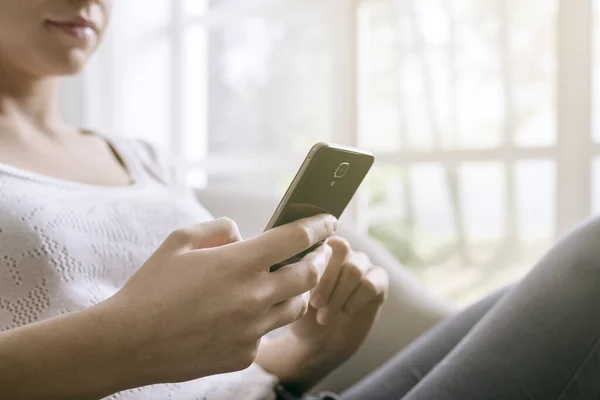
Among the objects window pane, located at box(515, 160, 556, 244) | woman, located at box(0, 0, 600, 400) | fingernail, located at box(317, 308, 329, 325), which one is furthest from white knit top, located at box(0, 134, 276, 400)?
window pane, located at box(515, 160, 556, 244)

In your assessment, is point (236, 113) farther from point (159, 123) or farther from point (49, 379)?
point (49, 379)

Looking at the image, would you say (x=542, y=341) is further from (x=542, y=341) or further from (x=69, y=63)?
(x=69, y=63)

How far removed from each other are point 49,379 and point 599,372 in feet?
1.74

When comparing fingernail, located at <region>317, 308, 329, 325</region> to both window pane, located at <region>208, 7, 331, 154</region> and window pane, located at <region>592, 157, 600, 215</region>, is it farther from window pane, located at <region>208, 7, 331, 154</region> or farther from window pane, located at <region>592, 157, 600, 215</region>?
window pane, located at <region>208, 7, 331, 154</region>

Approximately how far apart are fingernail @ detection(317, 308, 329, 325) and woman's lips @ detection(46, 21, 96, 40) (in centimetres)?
49

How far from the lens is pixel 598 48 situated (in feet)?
4.32

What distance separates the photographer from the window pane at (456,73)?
5.09 feet

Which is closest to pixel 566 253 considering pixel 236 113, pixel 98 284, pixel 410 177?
pixel 98 284

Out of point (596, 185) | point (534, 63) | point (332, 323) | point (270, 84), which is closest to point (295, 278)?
Result: point (332, 323)

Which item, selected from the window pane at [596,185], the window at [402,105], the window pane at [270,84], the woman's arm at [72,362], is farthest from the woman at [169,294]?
the window pane at [270,84]

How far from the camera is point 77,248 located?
753 millimetres

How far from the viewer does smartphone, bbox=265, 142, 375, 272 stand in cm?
59

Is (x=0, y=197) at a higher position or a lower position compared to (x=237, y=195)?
higher

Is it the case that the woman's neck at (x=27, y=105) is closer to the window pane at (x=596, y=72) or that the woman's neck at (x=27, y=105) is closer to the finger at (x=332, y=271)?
the finger at (x=332, y=271)
